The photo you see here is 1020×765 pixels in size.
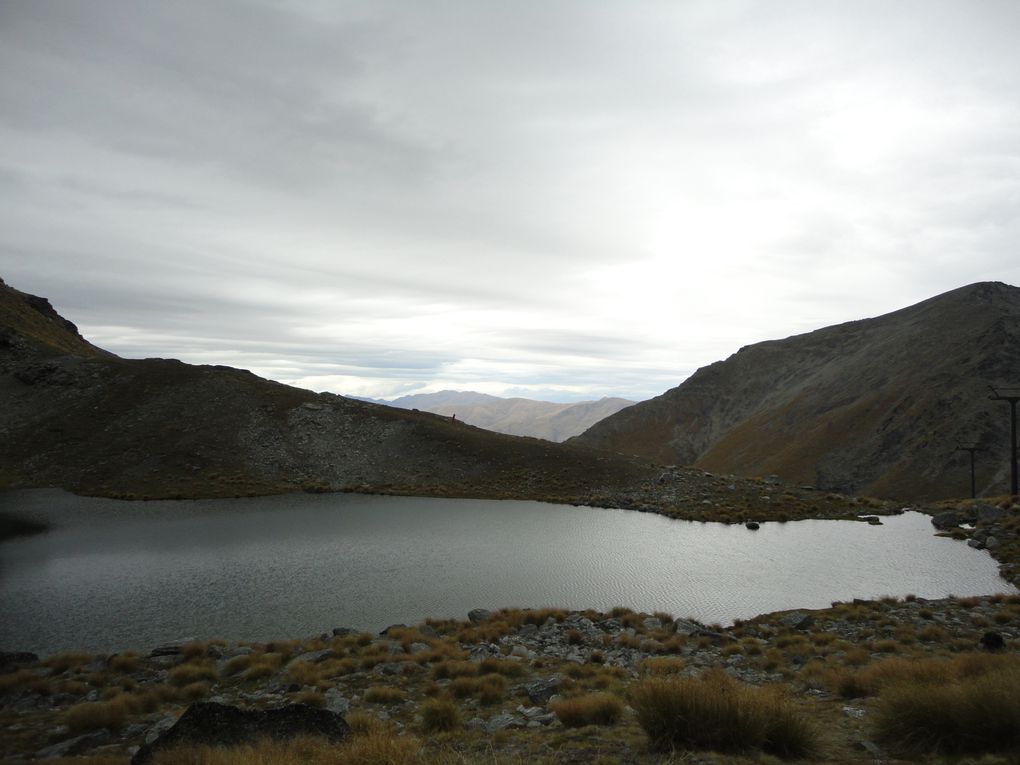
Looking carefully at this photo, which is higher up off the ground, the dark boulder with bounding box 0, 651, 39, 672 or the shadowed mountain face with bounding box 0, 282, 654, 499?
the shadowed mountain face with bounding box 0, 282, 654, 499

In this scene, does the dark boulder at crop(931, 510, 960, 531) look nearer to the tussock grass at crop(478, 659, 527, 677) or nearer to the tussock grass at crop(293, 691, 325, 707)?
the tussock grass at crop(478, 659, 527, 677)

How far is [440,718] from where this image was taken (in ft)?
30.7

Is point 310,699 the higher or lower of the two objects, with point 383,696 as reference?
lower

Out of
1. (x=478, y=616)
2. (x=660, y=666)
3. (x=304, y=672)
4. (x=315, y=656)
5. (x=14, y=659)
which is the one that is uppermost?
(x=660, y=666)

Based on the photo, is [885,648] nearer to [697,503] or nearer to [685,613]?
[685,613]

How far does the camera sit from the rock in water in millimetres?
8031

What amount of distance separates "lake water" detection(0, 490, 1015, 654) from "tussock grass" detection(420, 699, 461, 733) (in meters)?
8.99

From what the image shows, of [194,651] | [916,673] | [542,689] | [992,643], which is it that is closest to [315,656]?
[194,651]

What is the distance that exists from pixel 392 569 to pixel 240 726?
15465mm

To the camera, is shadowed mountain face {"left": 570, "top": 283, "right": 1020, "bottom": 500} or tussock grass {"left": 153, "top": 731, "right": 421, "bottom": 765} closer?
tussock grass {"left": 153, "top": 731, "right": 421, "bottom": 765}

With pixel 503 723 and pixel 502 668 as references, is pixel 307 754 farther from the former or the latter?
pixel 502 668

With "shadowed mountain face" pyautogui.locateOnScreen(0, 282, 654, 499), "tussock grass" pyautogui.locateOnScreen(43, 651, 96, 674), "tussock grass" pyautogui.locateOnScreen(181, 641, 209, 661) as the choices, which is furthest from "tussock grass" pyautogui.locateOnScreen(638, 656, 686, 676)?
"shadowed mountain face" pyautogui.locateOnScreen(0, 282, 654, 499)

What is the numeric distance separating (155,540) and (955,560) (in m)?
40.2

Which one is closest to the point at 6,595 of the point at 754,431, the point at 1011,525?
the point at 1011,525
